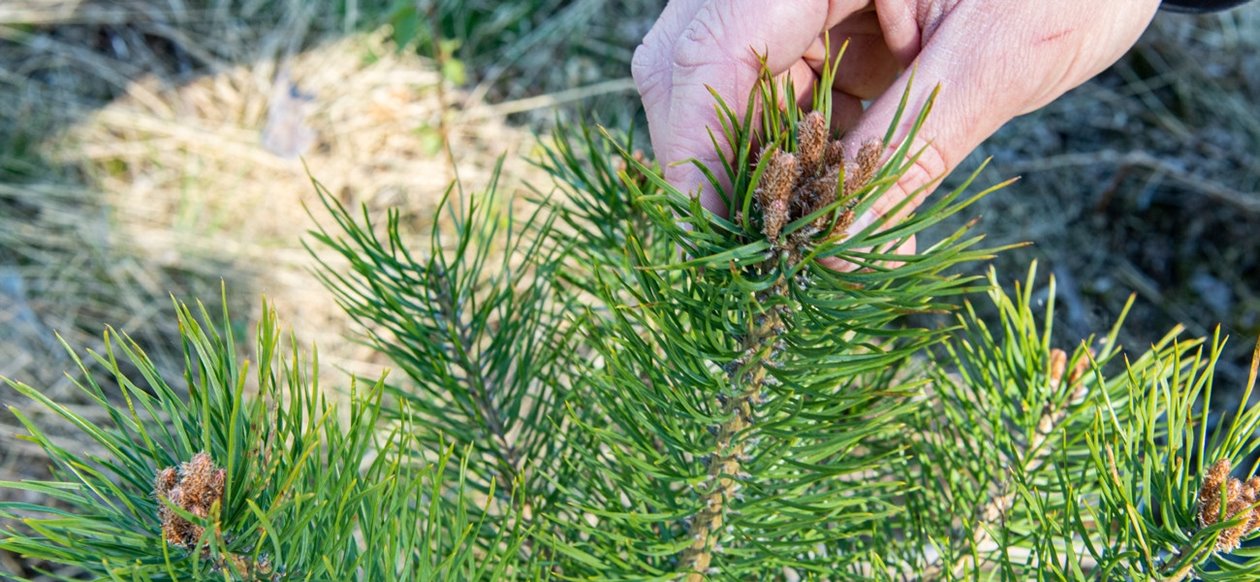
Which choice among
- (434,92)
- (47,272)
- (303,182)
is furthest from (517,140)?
(47,272)

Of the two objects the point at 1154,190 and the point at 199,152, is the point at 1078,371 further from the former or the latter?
the point at 199,152

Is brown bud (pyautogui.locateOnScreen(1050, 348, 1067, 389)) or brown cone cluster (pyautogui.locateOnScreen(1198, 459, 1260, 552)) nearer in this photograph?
brown cone cluster (pyautogui.locateOnScreen(1198, 459, 1260, 552))

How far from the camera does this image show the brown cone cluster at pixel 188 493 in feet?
1.40

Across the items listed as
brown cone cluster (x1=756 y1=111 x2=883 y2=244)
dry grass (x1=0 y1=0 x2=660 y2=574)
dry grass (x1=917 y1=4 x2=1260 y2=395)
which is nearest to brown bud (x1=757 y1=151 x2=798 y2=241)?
brown cone cluster (x1=756 y1=111 x2=883 y2=244)

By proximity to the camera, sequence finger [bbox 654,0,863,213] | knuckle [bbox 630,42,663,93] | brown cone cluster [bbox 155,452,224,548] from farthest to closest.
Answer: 1. knuckle [bbox 630,42,663,93]
2. finger [bbox 654,0,863,213]
3. brown cone cluster [bbox 155,452,224,548]

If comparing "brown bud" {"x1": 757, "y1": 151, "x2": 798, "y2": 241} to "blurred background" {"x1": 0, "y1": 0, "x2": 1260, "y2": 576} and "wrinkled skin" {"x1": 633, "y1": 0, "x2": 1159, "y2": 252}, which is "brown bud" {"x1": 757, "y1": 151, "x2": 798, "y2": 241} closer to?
"wrinkled skin" {"x1": 633, "y1": 0, "x2": 1159, "y2": 252}

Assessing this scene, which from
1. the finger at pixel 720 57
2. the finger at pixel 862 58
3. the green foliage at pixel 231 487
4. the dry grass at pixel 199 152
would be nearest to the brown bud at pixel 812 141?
the finger at pixel 720 57

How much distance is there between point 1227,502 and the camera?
471mm

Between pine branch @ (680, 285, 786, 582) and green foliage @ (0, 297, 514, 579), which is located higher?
pine branch @ (680, 285, 786, 582)

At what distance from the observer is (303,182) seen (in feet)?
7.02

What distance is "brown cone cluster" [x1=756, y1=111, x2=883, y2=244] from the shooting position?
1.46ft

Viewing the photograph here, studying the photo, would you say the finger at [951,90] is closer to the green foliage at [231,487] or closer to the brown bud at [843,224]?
the brown bud at [843,224]

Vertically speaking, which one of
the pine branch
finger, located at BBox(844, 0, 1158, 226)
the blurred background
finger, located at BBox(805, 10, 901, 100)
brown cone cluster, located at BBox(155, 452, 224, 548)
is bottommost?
brown cone cluster, located at BBox(155, 452, 224, 548)

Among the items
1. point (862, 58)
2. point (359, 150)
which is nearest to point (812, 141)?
point (862, 58)
